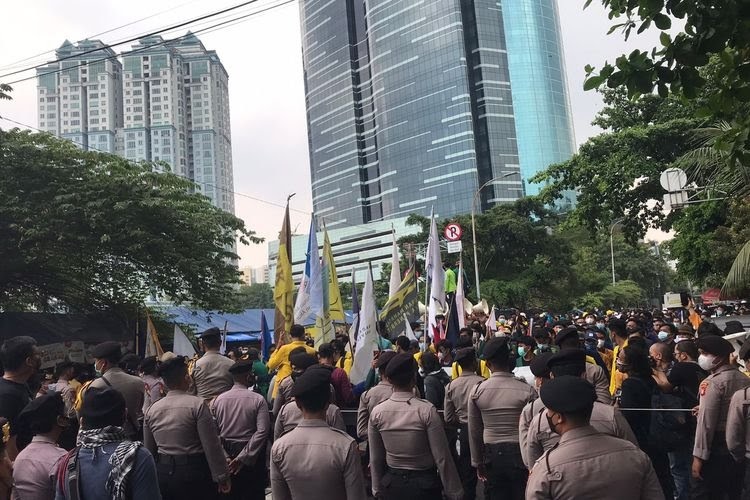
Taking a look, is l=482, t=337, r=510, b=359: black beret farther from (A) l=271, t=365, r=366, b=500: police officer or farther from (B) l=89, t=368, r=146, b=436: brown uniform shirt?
(B) l=89, t=368, r=146, b=436: brown uniform shirt

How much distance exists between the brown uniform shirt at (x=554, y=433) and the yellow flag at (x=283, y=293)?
15.7 ft

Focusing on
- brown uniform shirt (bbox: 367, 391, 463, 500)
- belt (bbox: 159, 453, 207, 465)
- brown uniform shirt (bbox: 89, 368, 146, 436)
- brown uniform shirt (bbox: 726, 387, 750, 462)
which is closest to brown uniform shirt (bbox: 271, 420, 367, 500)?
brown uniform shirt (bbox: 367, 391, 463, 500)

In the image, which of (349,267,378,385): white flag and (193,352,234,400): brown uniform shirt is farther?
(349,267,378,385): white flag

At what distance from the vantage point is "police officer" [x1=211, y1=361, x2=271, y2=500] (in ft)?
17.4

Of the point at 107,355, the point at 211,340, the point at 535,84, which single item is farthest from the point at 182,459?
the point at 535,84

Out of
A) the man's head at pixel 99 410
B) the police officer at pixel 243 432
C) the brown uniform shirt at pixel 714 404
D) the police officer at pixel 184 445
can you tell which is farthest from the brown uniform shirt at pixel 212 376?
the brown uniform shirt at pixel 714 404

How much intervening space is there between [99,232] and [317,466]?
15.7 metres

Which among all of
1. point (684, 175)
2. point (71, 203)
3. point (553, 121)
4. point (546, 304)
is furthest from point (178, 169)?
point (684, 175)

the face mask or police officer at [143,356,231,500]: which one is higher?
the face mask

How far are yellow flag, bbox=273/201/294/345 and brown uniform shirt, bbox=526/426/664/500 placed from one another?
584cm

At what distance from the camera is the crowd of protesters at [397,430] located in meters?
2.87

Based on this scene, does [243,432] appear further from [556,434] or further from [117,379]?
[556,434]

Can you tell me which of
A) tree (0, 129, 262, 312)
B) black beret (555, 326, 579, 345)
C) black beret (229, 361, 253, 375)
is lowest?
black beret (229, 361, 253, 375)

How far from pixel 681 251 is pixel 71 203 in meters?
18.1
